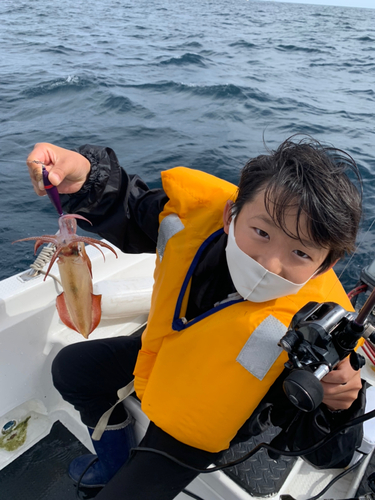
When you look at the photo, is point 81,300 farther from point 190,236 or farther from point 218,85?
point 218,85

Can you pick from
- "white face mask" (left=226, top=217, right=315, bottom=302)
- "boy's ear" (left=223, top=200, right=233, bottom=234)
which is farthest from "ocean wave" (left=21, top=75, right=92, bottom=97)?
"white face mask" (left=226, top=217, right=315, bottom=302)

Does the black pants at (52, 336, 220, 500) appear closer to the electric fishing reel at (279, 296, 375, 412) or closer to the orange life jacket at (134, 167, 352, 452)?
the orange life jacket at (134, 167, 352, 452)

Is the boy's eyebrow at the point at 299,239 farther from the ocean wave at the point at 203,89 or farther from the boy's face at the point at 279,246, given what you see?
the ocean wave at the point at 203,89

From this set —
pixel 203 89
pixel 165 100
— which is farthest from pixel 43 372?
pixel 203 89

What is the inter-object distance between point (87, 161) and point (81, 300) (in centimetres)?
72

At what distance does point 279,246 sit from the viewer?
1.61 m

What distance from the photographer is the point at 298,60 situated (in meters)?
16.1

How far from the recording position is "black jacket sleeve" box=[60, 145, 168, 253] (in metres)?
2.02

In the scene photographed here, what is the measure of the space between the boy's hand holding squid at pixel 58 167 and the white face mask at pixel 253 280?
0.79m

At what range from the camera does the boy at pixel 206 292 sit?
1608 mm

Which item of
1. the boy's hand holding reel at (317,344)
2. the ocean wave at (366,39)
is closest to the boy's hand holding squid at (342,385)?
the boy's hand holding reel at (317,344)

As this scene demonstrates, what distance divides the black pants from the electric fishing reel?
34.8 inches

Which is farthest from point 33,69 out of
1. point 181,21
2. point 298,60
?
point 181,21

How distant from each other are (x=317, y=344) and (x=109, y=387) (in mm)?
1443
